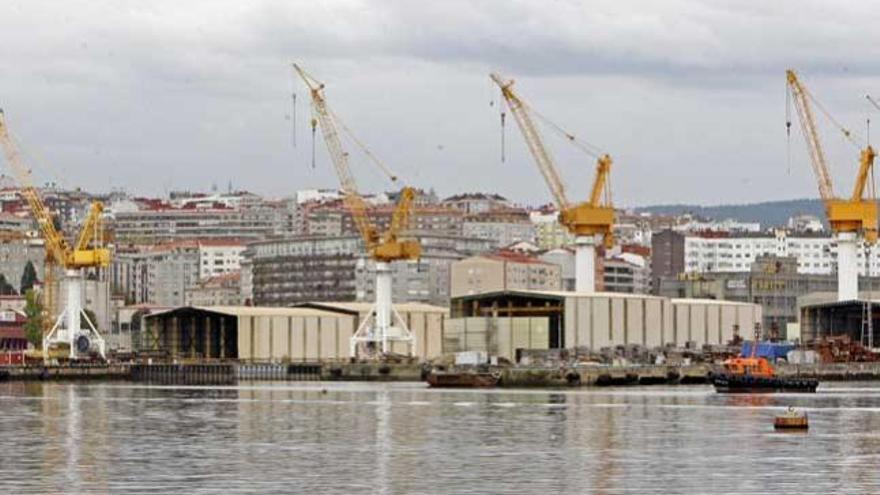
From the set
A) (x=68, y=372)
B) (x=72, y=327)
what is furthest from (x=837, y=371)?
(x=72, y=327)

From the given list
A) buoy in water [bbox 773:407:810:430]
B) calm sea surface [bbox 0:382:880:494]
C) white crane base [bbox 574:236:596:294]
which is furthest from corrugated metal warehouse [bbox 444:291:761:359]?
buoy in water [bbox 773:407:810:430]

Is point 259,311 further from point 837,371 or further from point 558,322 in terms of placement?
point 837,371

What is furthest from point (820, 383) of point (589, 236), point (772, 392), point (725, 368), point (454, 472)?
point (454, 472)

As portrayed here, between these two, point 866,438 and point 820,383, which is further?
point 820,383

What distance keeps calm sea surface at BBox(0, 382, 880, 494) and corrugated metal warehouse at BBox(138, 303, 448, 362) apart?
5835 centimetres

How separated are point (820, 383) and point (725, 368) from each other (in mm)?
15149

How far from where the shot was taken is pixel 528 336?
16338 cm

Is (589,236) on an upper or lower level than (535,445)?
upper

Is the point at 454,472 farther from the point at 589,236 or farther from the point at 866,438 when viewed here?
the point at 589,236

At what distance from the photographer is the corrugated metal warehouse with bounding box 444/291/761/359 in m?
163

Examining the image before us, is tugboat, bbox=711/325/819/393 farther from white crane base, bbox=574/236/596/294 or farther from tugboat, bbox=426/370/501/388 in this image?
white crane base, bbox=574/236/596/294

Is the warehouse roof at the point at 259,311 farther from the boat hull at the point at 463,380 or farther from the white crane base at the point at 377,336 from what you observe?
the boat hull at the point at 463,380

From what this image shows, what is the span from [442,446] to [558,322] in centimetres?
9047

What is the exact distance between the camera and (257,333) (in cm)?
17512
